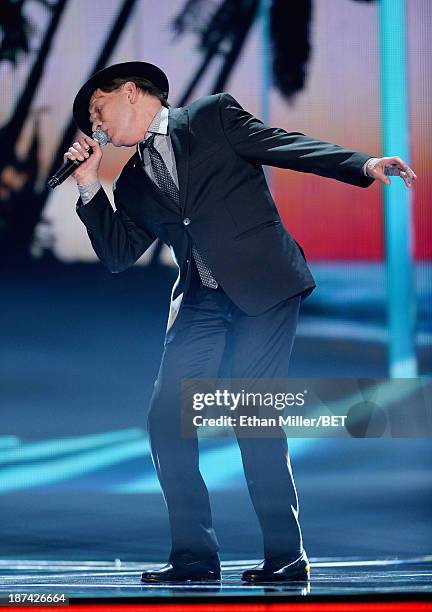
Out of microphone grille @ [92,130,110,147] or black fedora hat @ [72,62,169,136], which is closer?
microphone grille @ [92,130,110,147]

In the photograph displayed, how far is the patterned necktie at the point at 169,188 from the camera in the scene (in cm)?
290

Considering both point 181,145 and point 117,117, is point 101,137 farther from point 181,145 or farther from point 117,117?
point 181,145

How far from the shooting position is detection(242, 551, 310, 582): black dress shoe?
9.26ft

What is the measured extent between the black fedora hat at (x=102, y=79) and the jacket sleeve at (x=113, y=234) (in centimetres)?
27

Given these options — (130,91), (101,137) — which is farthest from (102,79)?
(101,137)

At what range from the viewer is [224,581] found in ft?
9.30

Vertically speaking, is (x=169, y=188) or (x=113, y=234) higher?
(x=169, y=188)

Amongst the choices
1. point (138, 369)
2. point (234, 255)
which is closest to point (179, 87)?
point (234, 255)

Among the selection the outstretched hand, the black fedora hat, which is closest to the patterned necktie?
the black fedora hat

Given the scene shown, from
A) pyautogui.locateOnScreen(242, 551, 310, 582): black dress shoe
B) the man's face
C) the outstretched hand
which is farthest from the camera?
the man's face

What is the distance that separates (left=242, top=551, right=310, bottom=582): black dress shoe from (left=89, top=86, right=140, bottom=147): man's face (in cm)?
132

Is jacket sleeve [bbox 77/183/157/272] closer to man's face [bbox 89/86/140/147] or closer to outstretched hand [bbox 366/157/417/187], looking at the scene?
man's face [bbox 89/86/140/147]

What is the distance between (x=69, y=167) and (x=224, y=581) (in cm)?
128

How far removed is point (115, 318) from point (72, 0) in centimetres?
108
